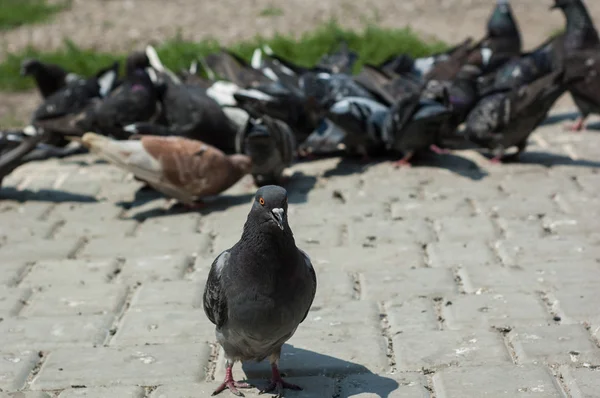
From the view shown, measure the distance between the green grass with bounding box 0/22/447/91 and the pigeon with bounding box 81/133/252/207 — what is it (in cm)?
435

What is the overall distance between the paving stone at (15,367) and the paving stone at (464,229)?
2.74 meters

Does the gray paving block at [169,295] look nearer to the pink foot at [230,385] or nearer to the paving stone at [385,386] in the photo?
the pink foot at [230,385]

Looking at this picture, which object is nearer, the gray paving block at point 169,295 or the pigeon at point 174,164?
the gray paving block at point 169,295

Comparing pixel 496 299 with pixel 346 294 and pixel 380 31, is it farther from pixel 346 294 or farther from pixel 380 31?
pixel 380 31

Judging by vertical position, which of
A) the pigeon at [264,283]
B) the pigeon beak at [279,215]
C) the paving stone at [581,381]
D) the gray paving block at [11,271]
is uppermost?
the pigeon beak at [279,215]

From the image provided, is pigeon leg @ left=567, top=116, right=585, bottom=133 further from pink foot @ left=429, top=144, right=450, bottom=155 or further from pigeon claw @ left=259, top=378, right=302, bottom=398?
pigeon claw @ left=259, top=378, right=302, bottom=398

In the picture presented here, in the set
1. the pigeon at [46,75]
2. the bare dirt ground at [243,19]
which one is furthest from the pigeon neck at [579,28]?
the pigeon at [46,75]

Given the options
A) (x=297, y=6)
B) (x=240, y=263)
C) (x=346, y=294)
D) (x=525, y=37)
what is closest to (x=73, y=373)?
(x=240, y=263)

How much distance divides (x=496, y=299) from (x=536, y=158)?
124 inches

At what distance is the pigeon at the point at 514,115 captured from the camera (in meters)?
7.30

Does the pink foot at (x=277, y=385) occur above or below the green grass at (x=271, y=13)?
above

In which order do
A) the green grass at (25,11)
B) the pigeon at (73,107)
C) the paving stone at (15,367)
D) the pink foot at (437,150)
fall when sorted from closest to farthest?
1. the paving stone at (15,367)
2. the pink foot at (437,150)
3. the pigeon at (73,107)
4. the green grass at (25,11)

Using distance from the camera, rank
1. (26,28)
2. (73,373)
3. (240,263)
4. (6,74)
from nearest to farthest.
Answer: (240,263) → (73,373) → (6,74) → (26,28)

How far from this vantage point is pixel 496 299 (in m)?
4.84
